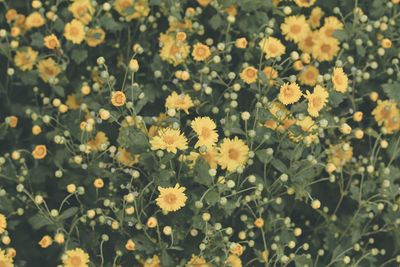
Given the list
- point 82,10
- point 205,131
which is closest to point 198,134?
point 205,131

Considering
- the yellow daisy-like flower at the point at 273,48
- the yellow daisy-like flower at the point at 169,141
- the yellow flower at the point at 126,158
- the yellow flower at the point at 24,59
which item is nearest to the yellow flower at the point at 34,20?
the yellow flower at the point at 24,59

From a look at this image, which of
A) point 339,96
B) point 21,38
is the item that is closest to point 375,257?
point 339,96

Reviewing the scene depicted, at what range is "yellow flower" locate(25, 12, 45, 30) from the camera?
7.97ft

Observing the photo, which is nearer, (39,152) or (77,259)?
(77,259)

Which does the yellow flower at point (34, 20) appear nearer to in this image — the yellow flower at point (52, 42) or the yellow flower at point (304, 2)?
the yellow flower at point (52, 42)

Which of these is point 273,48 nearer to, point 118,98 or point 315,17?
point 315,17

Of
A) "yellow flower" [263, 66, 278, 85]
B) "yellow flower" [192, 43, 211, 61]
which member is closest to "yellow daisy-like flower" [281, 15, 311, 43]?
"yellow flower" [263, 66, 278, 85]

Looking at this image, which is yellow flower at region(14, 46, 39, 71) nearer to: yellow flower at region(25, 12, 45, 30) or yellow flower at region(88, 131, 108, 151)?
yellow flower at region(25, 12, 45, 30)

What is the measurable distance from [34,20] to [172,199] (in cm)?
126

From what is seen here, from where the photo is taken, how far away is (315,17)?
2.52 m

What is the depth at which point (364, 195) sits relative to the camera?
2246 mm

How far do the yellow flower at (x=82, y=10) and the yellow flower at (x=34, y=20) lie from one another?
0.17 metres

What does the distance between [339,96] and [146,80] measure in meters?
0.96

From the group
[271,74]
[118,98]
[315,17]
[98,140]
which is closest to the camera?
[118,98]
